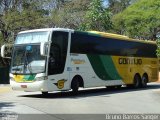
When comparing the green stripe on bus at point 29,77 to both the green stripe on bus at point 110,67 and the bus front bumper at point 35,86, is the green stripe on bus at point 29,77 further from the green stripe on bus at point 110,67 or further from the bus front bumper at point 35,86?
the green stripe on bus at point 110,67

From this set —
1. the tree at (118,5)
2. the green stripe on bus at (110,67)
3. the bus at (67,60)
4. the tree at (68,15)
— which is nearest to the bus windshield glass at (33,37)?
the bus at (67,60)

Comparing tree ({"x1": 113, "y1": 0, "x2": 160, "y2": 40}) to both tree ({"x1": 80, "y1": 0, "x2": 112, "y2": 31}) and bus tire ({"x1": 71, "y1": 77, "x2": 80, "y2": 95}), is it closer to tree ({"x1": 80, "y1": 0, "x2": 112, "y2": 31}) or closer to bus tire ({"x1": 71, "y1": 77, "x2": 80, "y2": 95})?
tree ({"x1": 80, "y1": 0, "x2": 112, "y2": 31})

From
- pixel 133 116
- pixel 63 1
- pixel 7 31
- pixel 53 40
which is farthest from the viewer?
pixel 63 1

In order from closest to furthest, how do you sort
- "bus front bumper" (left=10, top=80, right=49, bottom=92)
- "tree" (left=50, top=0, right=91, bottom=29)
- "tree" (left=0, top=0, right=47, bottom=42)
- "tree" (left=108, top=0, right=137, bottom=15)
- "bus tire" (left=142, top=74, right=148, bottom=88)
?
"bus front bumper" (left=10, top=80, right=49, bottom=92) → "bus tire" (left=142, top=74, right=148, bottom=88) → "tree" (left=0, top=0, right=47, bottom=42) → "tree" (left=50, top=0, right=91, bottom=29) → "tree" (left=108, top=0, right=137, bottom=15)

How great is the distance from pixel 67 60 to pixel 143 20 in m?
32.4

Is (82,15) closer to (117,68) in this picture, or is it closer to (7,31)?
(7,31)

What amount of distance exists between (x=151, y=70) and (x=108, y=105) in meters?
13.7

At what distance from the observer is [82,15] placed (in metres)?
47.6

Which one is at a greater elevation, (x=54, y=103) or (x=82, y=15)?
(x=82, y=15)

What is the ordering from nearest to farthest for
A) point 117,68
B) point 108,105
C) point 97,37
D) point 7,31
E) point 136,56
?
point 108,105 < point 97,37 < point 117,68 < point 136,56 < point 7,31

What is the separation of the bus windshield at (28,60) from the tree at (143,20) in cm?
3042

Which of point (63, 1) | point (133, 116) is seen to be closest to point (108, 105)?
point (133, 116)

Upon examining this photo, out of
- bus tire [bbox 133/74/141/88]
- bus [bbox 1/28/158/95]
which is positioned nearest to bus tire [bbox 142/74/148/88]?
bus tire [bbox 133/74/141/88]

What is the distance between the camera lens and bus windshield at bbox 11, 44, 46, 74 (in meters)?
20.2
